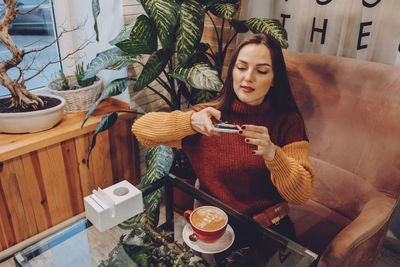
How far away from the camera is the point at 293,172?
3.51 ft

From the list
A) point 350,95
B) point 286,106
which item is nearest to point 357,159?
point 350,95

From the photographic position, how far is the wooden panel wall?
1.69 meters

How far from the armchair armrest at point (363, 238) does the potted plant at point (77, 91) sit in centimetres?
145

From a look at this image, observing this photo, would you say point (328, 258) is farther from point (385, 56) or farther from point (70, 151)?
point (70, 151)

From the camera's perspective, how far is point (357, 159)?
1.36 m

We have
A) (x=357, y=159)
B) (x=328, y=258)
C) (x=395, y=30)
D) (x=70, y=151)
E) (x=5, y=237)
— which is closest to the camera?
(x=328, y=258)

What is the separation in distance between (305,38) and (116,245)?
1339 millimetres

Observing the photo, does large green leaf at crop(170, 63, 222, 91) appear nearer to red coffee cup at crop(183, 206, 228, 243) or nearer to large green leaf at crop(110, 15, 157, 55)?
large green leaf at crop(110, 15, 157, 55)

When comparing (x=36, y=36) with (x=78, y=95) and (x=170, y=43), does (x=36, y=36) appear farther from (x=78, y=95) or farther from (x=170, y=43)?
(x=170, y=43)

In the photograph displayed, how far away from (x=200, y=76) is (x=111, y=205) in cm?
69

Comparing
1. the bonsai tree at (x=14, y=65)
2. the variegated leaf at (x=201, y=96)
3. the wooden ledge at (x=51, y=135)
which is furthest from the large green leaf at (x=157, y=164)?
the bonsai tree at (x=14, y=65)

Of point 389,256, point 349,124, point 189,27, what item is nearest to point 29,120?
point 189,27

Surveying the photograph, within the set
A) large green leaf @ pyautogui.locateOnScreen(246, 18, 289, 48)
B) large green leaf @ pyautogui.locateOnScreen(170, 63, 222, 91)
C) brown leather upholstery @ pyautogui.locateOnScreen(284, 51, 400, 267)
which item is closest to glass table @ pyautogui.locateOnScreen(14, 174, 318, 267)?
brown leather upholstery @ pyautogui.locateOnScreen(284, 51, 400, 267)

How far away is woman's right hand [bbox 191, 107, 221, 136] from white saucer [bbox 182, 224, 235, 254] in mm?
334
